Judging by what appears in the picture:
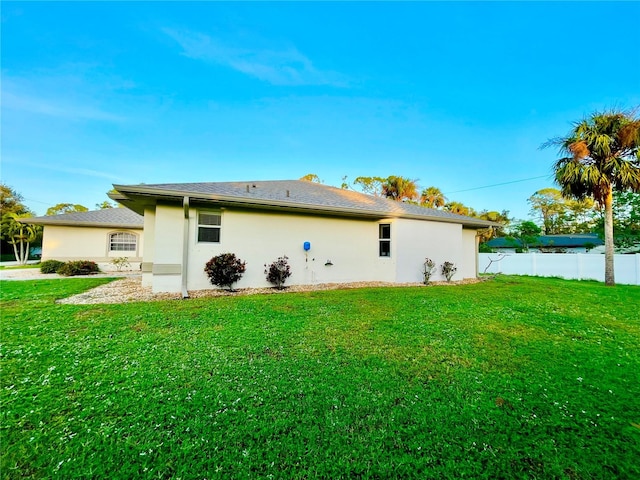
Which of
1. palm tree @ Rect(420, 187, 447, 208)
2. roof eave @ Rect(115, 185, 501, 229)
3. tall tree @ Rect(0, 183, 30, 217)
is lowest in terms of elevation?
roof eave @ Rect(115, 185, 501, 229)

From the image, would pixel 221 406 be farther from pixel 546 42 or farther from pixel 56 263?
pixel 56 263

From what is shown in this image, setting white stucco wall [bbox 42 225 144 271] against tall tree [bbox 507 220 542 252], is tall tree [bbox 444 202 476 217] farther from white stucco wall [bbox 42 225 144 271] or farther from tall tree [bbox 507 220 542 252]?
white stucco wall [bbox 42 225 144 271]

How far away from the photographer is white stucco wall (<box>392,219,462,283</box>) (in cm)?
1015

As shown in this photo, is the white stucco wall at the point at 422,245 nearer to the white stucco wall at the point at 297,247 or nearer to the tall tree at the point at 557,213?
the white stucco wall at the point at 297,247

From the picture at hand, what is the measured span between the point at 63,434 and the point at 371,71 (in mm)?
12723

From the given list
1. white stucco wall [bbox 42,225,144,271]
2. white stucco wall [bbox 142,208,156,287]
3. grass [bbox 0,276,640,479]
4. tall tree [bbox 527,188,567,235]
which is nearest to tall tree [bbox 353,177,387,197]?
tall tree [bbox 527,188,567,235]

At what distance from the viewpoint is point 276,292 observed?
25.6ft

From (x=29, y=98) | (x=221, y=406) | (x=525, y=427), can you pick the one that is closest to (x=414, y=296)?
(x=525, y=427)

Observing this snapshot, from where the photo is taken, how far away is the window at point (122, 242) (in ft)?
47.7

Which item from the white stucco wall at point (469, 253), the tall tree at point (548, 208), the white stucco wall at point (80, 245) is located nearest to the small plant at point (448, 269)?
the white stucco wall at point (469, 253)

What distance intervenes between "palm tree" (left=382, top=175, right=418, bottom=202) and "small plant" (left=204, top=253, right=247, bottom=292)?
15.1 metres

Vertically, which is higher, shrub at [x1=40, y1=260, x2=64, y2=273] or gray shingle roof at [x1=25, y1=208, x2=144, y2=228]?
gray shingle roof at [x1=25, y1=208, x2=144, y2=228]

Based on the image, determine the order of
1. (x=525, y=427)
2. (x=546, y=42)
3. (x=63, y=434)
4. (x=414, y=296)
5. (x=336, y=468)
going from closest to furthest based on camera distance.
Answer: (x=336, y=468), (x=63, y=434), (x=525, y=427), (x=414, y=296), (x=546, y=42)

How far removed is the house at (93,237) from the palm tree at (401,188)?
16.8m
